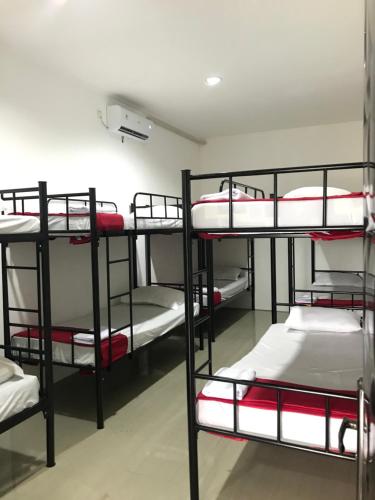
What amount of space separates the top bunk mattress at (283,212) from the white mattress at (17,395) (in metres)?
1.34

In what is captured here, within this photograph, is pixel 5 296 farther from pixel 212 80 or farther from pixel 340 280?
pixel 340 280

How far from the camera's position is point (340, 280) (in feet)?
17.0

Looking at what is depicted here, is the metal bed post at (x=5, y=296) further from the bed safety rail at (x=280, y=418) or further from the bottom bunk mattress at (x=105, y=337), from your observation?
the bed safety rail at (x=280, y=418)

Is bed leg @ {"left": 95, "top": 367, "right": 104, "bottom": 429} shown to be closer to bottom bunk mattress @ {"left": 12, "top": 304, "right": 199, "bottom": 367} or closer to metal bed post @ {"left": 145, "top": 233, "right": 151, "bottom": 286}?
bottom bunk mattress @ {"left": 12, "top": 304, "right": 199, "bottom": 367}

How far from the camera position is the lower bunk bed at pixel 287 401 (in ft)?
5.68

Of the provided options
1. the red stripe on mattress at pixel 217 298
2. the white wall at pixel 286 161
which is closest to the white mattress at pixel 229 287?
the red stripe on mattress at pixel 217 298

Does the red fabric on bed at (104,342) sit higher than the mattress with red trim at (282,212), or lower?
lower

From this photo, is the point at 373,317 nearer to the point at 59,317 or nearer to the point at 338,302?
the point at 59,317

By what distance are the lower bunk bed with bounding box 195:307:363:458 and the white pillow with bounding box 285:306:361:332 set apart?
0.58 metres

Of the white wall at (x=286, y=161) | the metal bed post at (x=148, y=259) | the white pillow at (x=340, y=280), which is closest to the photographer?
the white pillow at (x=340, y=280)

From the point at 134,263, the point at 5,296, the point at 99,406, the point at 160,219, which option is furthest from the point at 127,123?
the point at 99,406

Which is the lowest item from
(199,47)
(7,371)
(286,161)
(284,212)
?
(7,371)

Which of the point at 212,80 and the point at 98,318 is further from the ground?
the point at 212,80

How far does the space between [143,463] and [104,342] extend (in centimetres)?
97
